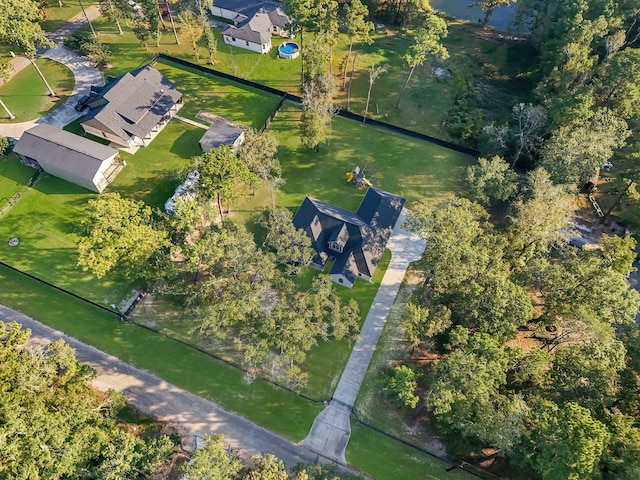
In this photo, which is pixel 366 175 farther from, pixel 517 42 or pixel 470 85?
pixel 517 42

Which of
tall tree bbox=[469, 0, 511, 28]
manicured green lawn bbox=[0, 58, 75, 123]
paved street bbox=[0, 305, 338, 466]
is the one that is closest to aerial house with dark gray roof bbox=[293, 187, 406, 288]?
paved street bbox=[0, 305, 338, 466]

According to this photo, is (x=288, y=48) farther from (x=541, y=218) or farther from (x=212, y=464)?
(x=212, y=464)

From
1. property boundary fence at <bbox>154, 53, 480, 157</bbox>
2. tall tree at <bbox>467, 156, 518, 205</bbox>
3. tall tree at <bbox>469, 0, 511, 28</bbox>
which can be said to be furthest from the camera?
tall tree at <bbox>469, 0, 511, 28</bbox>

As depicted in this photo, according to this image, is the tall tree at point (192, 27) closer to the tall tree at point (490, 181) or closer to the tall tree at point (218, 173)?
the tall tree at point (218, 173)

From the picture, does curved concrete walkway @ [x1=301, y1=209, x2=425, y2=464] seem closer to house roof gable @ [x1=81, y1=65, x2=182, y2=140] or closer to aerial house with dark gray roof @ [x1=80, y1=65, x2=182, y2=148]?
aerial house with dark gray roof @ [x1=80, y1=65, x2=182, y2=148]

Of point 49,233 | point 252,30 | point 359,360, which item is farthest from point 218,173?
point 252,30

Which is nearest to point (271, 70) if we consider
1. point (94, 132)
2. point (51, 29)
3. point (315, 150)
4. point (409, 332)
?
point (315, 150)

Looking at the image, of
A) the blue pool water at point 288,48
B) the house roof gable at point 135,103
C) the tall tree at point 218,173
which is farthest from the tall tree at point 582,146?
the house roof gable at point 135,103
